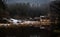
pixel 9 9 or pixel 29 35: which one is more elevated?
pixel 9 9

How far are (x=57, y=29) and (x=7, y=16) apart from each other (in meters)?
0.80

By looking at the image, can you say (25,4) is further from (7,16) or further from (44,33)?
(44,33)

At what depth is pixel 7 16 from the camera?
2.08m

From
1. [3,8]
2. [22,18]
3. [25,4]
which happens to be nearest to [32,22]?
[22,18]

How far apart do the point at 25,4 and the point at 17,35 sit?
0.50 m

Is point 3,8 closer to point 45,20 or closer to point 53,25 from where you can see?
point 45,20

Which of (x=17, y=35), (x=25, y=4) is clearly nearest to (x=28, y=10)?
(x=25, y=4)

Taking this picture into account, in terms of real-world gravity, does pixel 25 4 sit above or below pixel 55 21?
above

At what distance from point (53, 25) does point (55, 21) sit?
0.07 meters

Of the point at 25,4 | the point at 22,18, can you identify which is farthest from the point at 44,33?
the point at 25,4

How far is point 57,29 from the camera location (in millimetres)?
2055

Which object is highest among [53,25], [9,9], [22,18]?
[9,9]

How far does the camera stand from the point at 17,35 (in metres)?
2.06

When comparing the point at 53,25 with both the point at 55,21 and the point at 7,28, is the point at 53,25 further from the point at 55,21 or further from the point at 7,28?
the point at 7,28
